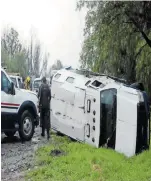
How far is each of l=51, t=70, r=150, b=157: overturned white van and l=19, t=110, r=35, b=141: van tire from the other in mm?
788

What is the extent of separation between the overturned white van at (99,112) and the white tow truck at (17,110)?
0.71 metres

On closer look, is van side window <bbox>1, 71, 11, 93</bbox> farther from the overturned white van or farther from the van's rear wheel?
the overturned white van

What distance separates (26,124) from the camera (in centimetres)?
1029

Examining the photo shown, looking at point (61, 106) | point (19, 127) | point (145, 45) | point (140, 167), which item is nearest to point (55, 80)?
point (61, 106)

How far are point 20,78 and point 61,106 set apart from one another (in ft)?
18.7

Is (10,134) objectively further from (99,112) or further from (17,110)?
(99,112)

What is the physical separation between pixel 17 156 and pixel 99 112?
6.64 feet

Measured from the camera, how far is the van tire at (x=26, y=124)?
10.1 meters

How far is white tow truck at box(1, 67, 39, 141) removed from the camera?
9.45m

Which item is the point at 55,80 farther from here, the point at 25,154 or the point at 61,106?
the point at 25,154

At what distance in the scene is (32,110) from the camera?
10539 mm

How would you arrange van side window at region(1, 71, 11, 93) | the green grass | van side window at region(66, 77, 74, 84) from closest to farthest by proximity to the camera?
the green grass < van side window at region(1, 71, 11, 93) < van side window at region(66, 77, 74, 84)

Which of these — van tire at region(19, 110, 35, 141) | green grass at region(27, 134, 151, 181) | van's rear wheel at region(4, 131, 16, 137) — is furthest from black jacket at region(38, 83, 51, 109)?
green grass at region(27, 134, 151, 181)

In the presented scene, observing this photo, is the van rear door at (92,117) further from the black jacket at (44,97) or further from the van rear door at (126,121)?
the black jacket at (44,97)
